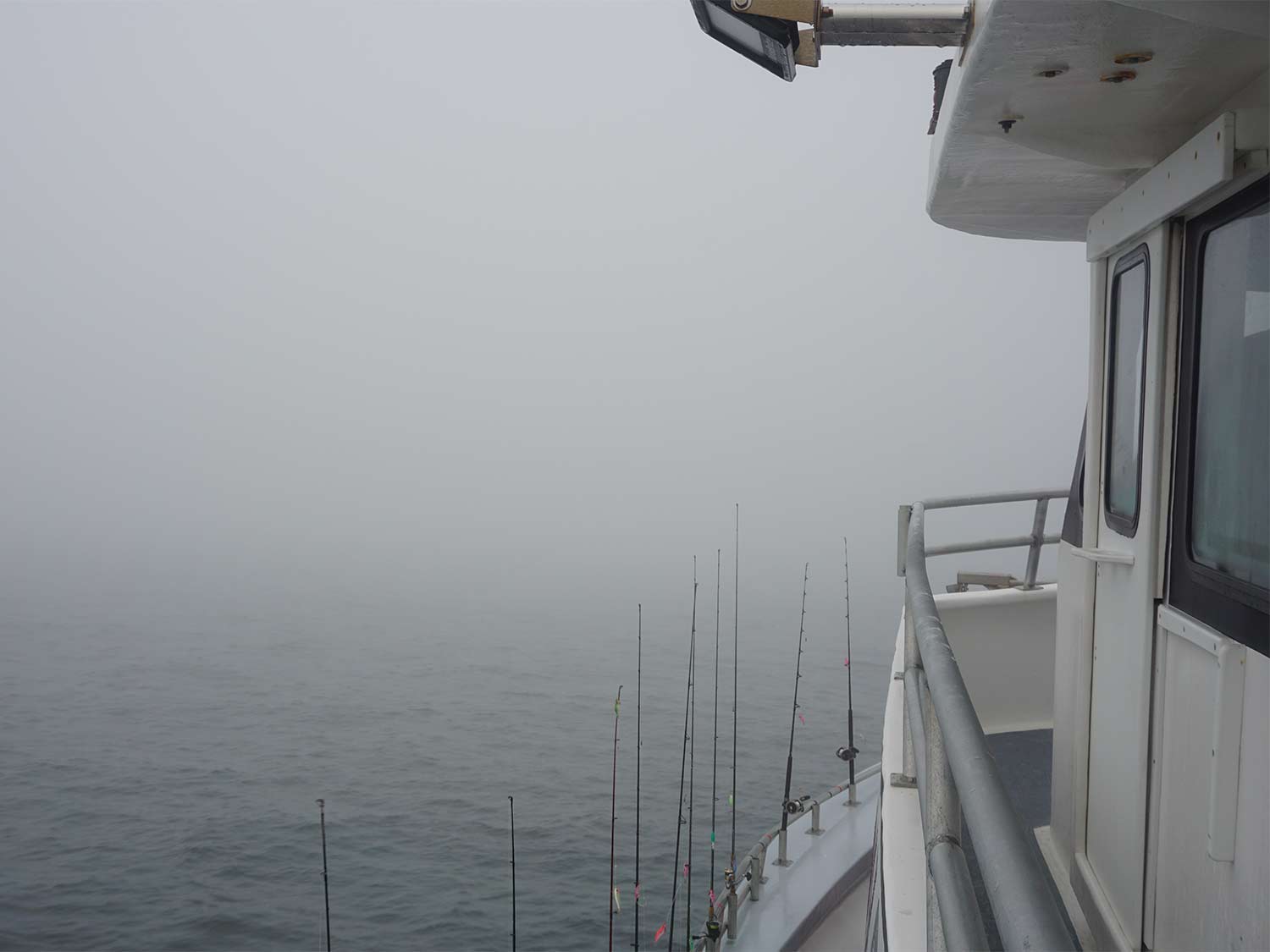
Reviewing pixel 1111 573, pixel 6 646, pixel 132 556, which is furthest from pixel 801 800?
pixel 132 556

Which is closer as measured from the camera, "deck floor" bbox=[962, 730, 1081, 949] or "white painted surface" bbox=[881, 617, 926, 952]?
"white painted surface" bbox=[881, 617, 926, 952]

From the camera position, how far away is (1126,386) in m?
2.61

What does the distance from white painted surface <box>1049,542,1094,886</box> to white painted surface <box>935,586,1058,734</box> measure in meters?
1.94

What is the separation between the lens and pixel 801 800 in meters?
10.4

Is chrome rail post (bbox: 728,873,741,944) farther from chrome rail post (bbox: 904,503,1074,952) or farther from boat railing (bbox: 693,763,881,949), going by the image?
chrome rail post (bbox: 904,503,1074,952)

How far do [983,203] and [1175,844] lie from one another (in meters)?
1.89

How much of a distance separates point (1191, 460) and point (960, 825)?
1.26 m

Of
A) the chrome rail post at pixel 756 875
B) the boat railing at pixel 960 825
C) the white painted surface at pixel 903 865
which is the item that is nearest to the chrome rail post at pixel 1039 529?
the white painted surface at pixel 903 865

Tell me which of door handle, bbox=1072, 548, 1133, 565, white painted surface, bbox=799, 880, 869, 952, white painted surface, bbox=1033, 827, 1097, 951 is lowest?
white painted surface, bbox=799, 880, 869, 952

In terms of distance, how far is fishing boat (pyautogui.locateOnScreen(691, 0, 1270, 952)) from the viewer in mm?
1678

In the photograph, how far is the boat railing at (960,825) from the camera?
2.78ft

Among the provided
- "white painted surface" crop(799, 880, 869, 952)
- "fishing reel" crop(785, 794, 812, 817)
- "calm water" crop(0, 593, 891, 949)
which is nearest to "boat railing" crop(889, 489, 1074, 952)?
"white painted surface" crop(799, 880, 869, 952)

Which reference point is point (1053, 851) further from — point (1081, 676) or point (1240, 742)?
point (1240, 742)

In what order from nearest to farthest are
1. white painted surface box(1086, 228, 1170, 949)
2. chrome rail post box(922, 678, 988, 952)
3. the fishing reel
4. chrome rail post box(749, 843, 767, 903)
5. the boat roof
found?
chrome rail post box(922, 678, 988, 952) < the boat roof < white painted surface box(1086, 228, 1170, 949) < chrome rail post box(749, 843, 767, 903) < the fishing reel
